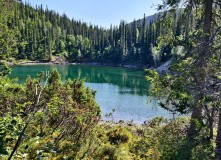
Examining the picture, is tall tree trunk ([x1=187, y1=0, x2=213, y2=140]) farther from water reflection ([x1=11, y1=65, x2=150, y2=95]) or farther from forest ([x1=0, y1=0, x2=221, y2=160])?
water reflection ([x1=11, y1=65, x2=150, y2=95])

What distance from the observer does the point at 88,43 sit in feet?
351

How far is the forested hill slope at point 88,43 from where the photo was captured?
79.4 m

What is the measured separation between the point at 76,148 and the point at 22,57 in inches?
3320

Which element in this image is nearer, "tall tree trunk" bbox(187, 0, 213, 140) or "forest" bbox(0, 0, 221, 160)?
"forest" bbox(0, 0, 221, 160)

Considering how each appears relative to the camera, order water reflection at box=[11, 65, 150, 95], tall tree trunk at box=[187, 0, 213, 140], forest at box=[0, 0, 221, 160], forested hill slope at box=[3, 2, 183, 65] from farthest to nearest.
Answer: forested hill slope at box=[3, 2, 183, 65] → water reflection at box=[11, 65, 150, 95] → tall tree trunk at box=[187, 0, 213, 140] → forest at box=[0, 0, 221, 160]

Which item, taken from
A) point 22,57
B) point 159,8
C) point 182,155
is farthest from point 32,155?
point 22,57

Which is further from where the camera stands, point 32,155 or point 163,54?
point 163,54

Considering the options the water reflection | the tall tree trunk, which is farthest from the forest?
the water reflection

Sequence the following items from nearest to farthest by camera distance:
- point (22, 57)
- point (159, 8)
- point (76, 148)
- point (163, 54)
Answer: point (76, 148)
point (159, 8)
point (163, 54)
point (22, 57)

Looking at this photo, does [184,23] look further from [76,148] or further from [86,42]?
[86,42]

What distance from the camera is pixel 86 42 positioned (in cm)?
10475

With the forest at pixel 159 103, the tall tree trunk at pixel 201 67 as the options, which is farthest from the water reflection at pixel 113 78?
the tall tree trunk at pixel 201 67

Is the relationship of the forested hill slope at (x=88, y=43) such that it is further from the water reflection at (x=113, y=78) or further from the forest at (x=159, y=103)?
the forest at (x=159, y=103)

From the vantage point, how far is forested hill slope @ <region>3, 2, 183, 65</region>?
3126 inches
